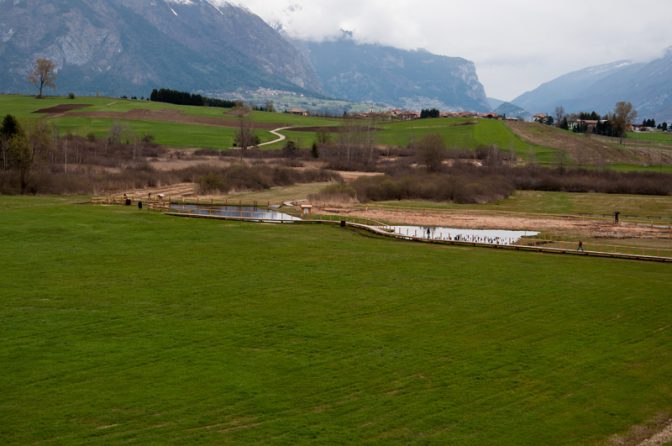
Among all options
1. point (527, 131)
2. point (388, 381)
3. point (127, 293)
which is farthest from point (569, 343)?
point (527, 131)

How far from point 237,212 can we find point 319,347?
45830mm

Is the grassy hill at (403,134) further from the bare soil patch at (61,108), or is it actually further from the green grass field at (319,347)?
the green grass field at (319,347)

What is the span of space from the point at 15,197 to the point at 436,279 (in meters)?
50.0

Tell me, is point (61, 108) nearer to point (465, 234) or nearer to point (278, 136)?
point (278, 136)

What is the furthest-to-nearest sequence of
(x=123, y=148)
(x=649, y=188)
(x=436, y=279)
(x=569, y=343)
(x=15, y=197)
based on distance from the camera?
1. (x=123, y=148)
2. (x=649, y=188)
3. (x=15, y=197)
4. (x=436, y=279)
5. (x=569, y=343)

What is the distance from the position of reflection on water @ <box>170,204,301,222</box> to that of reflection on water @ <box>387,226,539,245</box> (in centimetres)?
1023

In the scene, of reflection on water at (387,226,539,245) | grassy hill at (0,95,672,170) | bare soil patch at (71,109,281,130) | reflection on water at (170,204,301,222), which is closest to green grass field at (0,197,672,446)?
reflection on water at (387,226,539,245)

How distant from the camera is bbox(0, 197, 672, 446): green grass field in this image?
21.5 meters

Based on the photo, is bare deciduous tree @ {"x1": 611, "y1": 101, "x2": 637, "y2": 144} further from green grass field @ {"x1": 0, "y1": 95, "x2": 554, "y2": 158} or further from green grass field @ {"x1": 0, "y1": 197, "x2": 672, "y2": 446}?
green grass field @ {"x1": 0, "y1": 197, "x2": 672, "y2": 446}

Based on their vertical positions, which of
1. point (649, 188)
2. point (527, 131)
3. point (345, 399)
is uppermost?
point (527, 131)

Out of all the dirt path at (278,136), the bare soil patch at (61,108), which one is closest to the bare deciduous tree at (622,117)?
the dirt path at (278,136)

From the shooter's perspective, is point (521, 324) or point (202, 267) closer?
point (521, 324)

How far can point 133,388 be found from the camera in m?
23.3

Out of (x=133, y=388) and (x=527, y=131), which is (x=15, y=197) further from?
(x=527, y=131)
